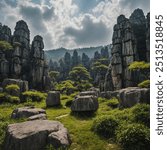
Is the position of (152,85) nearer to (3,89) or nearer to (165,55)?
(165,55)

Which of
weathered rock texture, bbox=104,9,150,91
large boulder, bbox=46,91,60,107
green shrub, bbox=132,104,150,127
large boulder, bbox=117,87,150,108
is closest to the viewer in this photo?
green shrub, bbox=132,104,150,127

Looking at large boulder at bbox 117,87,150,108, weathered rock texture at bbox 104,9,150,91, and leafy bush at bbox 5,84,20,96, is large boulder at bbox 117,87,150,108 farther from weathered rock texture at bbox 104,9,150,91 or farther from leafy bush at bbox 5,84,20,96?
weathered rock texture at bbox 104,9,150,91

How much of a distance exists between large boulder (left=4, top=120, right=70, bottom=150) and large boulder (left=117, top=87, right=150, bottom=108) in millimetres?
8477

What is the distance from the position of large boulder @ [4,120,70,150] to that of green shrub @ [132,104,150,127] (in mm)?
4724

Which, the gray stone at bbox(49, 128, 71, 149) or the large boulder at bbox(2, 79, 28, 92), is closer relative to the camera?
the gray stone at bbox(49, 128, 71, 149)

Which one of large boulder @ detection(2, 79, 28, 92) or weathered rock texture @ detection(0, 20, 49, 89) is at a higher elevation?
weathered rock texture @ detection(0, 20, 49, 89)

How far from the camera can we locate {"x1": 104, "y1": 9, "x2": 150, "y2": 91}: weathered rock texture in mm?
46438

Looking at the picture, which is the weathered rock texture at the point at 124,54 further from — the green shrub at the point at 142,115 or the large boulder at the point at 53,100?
the green shrub at the point at 142,115

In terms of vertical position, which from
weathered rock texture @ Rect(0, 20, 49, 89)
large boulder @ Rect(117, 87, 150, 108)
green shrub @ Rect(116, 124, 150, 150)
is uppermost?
weathered rock texture @ Rect(0, 20, 49, 89)

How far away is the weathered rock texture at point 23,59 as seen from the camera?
53.4 metres

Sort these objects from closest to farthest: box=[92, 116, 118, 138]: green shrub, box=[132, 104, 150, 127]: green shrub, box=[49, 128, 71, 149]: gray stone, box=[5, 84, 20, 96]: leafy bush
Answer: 1. box=[49, 128, 71, 149]: gray stone
2. box=[92, 116, 118, 138]: green shrub
3. box=[132, 104, 150, 127]: green shrub
4. box=[5, 84, 20, 96]: leafy bush

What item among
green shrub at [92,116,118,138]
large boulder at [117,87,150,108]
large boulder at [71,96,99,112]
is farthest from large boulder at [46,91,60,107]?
green shrub at [92,116,118,138]

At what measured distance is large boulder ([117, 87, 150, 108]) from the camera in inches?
672

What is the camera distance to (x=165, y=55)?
6.13 meters
